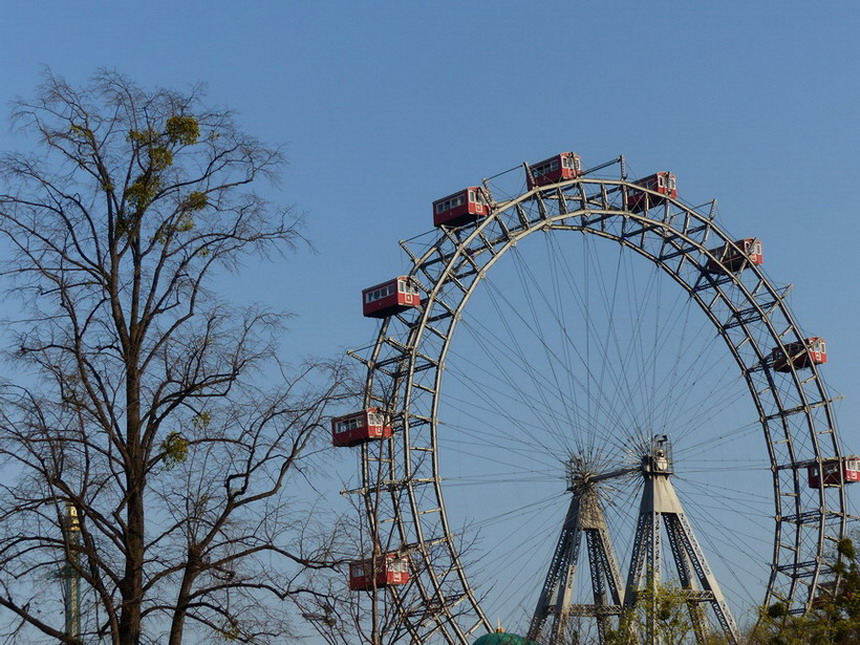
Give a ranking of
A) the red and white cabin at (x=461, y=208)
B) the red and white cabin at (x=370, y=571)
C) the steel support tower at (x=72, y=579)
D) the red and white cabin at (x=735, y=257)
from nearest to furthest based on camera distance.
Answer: the steel support tower at (x=72, y=579) < the red and white cabin at (x=370, y=571) < the red and white cabin at (x=461, y=208) < the red and white cabin at (x=735, y=257)

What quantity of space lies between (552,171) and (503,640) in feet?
68.1

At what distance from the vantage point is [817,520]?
236 ft

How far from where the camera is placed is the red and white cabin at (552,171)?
59.7 m

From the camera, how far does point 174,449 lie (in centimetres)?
1891

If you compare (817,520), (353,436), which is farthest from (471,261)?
(817,520)

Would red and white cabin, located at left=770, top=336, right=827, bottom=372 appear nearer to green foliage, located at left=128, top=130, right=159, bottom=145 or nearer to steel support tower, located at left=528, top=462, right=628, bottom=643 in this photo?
steel support tower, located at left=528, top=462, right=628, bottom=643

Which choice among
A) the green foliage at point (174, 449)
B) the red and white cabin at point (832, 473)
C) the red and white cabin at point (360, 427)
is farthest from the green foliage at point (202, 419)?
the red and white cabin at point (832, 473)

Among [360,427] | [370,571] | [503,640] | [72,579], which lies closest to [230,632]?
[72,579]

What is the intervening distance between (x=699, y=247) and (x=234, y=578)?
2074 inches

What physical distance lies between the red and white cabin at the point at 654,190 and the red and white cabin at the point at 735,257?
210 inches

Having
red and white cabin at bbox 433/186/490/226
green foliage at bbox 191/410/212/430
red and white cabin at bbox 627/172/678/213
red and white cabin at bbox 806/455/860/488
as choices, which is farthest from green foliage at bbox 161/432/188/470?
red and white cabin at bbox 806/455/860/488

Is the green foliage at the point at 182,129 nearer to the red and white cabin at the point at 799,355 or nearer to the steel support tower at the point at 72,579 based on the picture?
the steel support tower at the point at 72,579

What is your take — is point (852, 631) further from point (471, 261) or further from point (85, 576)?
point (85, 576)

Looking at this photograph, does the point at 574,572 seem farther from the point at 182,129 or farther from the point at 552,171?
the point at 182,129
